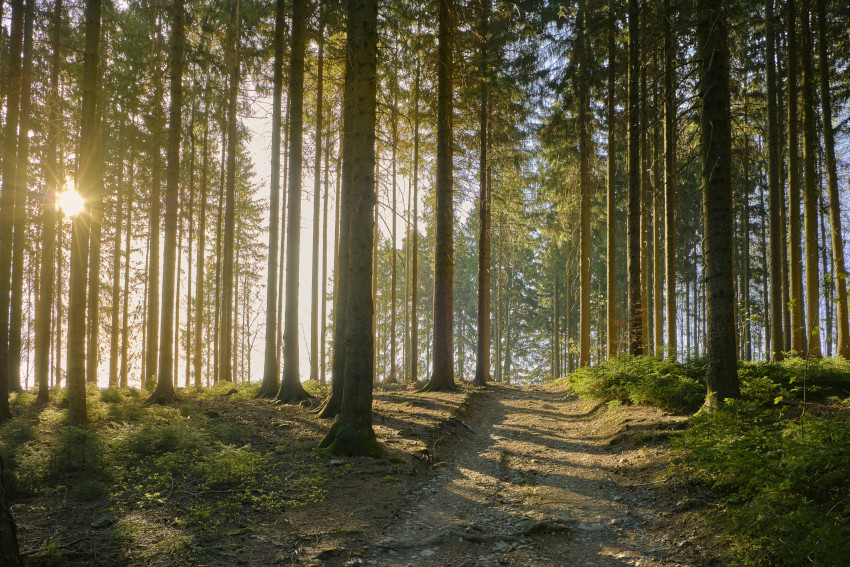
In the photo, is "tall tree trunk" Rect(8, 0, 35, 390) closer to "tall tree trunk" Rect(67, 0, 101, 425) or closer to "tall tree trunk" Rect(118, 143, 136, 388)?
"tall tree trunk" Rect(67, 0, 101, 425)

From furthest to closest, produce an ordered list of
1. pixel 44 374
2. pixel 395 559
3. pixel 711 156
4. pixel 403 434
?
pixel 44 374, pixel 403 434, pixel 711 156, pixel 395 559

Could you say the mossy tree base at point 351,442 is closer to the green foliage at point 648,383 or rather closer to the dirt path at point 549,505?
the dirt path at point 549,505

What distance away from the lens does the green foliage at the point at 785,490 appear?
332cm

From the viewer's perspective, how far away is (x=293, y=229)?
41.3 feet

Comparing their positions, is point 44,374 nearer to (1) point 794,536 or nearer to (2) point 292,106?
(2) point 292,106

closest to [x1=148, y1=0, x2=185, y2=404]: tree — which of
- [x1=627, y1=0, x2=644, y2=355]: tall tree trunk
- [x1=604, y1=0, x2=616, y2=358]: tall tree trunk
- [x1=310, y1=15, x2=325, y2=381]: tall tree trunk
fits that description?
[x1=310, y1=15, x2=325, y2=381]: tall tree trunk

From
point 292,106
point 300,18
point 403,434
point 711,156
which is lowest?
point 403,434

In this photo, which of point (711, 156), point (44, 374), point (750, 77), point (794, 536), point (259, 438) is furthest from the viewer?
point (750, 77)

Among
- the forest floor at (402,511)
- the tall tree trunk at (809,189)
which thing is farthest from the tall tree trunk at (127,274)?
the tall tree trunk at (809,189)

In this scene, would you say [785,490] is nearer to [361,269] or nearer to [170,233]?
[361,269]

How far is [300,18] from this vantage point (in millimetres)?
11797

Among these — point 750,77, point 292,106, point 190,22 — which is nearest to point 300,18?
point 292,106

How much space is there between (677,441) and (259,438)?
693cm

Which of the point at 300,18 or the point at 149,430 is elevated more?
the point at 300,18
